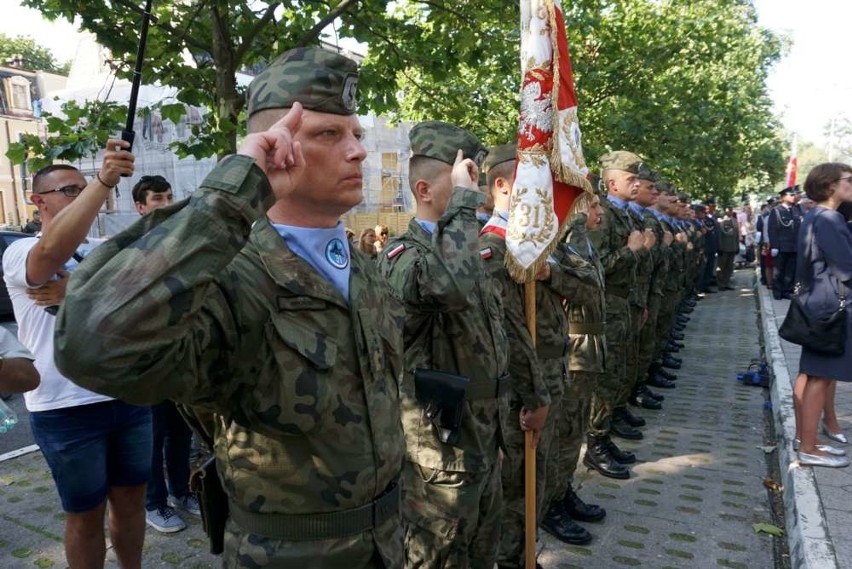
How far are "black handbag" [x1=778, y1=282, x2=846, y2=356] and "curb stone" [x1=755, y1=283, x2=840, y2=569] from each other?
0.85 m

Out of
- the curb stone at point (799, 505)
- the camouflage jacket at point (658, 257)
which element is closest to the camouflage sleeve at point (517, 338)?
the curb stone at point (799, 505)

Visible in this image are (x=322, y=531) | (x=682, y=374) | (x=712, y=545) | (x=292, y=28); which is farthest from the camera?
(x=682, y=374)

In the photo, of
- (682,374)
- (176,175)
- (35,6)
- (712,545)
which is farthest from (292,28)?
(176,175)

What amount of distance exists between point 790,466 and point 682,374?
418 cm

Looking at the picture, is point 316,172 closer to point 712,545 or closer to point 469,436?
point 469,436

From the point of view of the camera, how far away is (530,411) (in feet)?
10.4

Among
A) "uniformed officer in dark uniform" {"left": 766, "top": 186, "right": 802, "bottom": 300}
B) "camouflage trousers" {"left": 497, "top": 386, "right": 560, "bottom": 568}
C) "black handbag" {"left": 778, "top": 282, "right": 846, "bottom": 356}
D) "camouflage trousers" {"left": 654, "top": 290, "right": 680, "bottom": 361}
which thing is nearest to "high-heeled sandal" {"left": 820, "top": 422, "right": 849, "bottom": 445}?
"black handbag" {"left": 778, "top": 282, "right": 846, "bottom": 356}

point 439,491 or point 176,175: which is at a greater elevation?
point 176,175

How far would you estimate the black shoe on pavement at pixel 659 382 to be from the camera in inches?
312

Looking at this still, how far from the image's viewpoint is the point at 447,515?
2686 mm

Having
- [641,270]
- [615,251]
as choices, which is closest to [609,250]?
[615,251]

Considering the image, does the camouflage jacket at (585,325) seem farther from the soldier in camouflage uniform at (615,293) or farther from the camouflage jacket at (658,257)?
the camouflage jacket at (658,257)

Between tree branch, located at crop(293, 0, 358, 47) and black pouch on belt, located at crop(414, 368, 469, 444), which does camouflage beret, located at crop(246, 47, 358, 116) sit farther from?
tree branch, located at crop(293, 0, 358, 47)

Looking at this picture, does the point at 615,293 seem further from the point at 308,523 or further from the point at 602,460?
the point at 308,523
